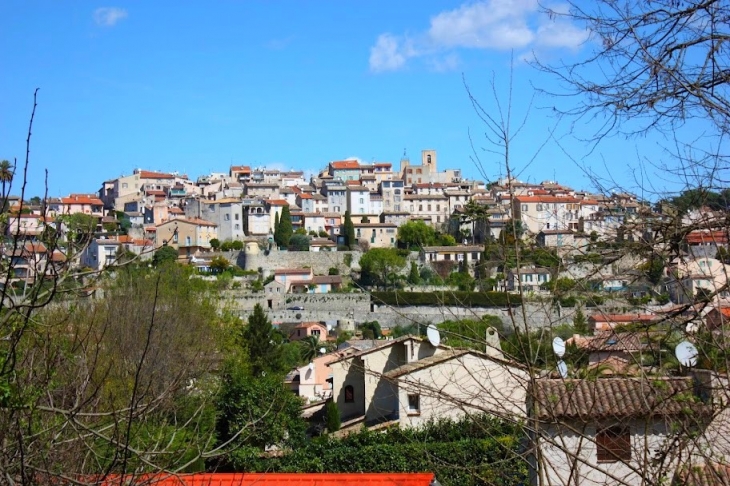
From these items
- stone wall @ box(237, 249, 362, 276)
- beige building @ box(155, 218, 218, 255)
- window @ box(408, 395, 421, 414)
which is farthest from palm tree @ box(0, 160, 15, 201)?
beige building @ box(155, 218, 218, 255)

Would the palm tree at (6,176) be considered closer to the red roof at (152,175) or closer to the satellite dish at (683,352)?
the satellite dish at (683,352)

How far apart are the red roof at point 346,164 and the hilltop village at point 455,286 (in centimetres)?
30

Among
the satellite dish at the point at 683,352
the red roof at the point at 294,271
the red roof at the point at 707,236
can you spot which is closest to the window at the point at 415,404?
the satellite dish at the point at 683,352

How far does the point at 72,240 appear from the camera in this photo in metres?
4.59

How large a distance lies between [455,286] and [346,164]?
164 feet

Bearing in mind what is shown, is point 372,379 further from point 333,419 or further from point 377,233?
point 377,233

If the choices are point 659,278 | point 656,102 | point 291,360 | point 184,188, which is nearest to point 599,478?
point 659,278

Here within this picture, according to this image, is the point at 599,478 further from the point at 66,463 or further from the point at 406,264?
the point at 406,264

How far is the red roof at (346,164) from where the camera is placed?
10138cm

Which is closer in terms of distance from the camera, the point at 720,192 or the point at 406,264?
the point at 720,192

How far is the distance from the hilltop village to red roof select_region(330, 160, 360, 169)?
30 centimetres

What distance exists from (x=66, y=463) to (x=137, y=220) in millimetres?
77587

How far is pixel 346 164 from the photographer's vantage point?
102m

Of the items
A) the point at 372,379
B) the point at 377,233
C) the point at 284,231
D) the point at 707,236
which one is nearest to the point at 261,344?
the point at 372,379
